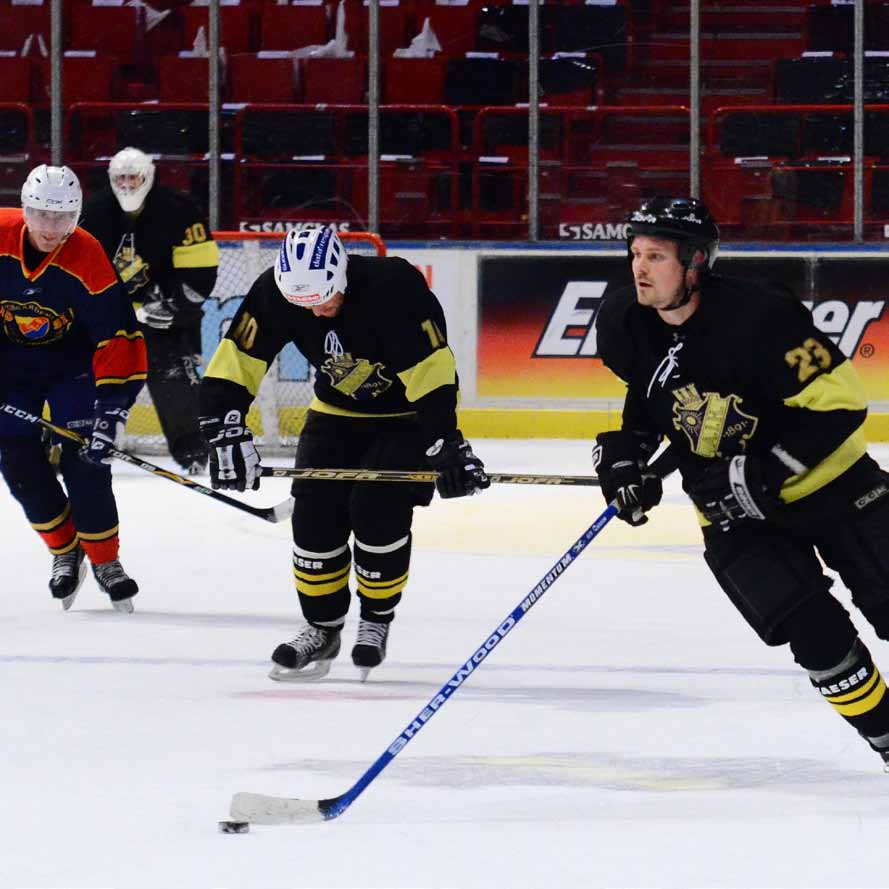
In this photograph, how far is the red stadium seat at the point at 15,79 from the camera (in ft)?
28.9

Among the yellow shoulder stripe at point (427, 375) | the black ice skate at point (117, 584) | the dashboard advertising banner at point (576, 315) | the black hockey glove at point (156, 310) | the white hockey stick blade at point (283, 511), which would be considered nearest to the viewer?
the yellow shoulder stripe at point (427, 375)

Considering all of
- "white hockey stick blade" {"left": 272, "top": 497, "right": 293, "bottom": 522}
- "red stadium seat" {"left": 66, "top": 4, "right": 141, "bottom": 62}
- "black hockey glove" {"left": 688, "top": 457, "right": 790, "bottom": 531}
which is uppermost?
"red stadium seat" {"left": 66, "top": 4, "right": 141, "bottom": 62}

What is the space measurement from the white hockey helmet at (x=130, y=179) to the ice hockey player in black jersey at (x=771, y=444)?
3.83 m

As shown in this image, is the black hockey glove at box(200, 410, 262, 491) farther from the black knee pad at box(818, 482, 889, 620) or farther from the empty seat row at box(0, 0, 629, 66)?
the empty seat row at box(0, 0, 629, 66)

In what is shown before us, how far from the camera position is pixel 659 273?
9.43ft

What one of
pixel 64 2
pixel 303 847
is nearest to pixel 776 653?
pixel 303 847

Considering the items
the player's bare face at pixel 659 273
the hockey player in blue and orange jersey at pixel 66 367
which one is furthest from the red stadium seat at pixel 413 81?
the player's bare face at pixel 659 273

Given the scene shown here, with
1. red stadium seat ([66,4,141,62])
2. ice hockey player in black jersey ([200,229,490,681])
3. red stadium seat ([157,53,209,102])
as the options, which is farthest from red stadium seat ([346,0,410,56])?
ice hockey player in black jersey ([200,229,490,681])

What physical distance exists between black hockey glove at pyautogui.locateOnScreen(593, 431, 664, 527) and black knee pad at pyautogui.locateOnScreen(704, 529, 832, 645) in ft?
0.50

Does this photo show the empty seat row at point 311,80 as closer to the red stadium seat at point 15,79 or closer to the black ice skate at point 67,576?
the red stadium seat at point 15,79

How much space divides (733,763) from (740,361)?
72cm

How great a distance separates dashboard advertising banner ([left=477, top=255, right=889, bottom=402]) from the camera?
804 centimetres

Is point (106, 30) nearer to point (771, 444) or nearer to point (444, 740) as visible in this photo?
point (444, 740)

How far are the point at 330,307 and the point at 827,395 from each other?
1177mm
